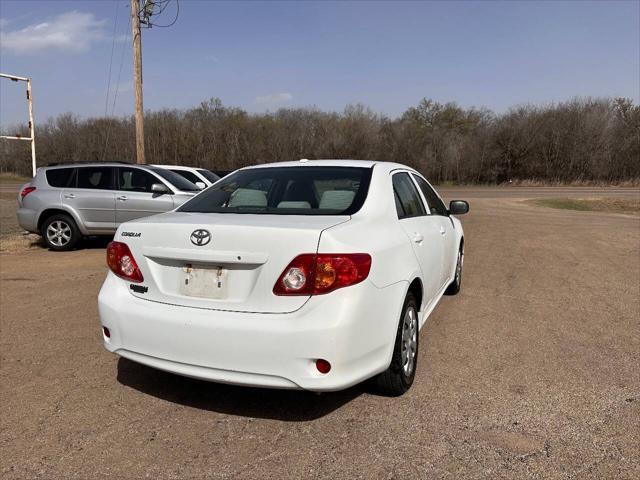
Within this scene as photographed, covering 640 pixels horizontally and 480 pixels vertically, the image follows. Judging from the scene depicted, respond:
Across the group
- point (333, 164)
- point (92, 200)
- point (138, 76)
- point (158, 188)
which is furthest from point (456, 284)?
point (138, 76)

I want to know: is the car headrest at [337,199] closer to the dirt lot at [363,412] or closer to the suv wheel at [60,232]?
the dirt lot at [363,412]

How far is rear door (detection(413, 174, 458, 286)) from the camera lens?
191 inches

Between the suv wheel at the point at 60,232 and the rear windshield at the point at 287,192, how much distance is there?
22.7ft

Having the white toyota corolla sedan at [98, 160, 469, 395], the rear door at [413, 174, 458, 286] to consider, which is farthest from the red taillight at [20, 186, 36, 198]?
the rear door at [413, 174, 458, 286]

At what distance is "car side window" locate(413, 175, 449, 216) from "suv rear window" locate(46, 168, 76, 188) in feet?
25.5

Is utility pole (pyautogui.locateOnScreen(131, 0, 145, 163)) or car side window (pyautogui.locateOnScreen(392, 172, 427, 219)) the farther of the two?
utility pole (pyautogui.locateOnScreen(131, 0, 145, 163))

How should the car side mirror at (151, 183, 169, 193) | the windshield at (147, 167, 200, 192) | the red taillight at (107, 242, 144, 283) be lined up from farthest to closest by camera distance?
the windshield at (147, 167, 200, 192), the car side mirror at (151, 183, 169, 193), the red taillight at (107, 242, 144, 283)

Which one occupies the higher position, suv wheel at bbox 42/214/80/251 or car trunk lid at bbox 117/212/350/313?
car trunk lid at bbox 117/212/350/313

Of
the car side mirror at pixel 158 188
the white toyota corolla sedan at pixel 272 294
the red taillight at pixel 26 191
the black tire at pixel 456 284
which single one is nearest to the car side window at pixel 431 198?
the black tire at pixel 456 284

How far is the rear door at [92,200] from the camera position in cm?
986

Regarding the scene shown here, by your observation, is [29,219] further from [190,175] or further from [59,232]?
[190,175]

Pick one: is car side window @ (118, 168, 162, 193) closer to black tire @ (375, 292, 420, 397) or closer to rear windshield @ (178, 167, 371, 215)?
rear windshield @ (178, 167, 371, 215)

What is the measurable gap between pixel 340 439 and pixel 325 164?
2175 mm

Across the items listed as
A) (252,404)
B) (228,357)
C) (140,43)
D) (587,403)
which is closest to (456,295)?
(587,403)
